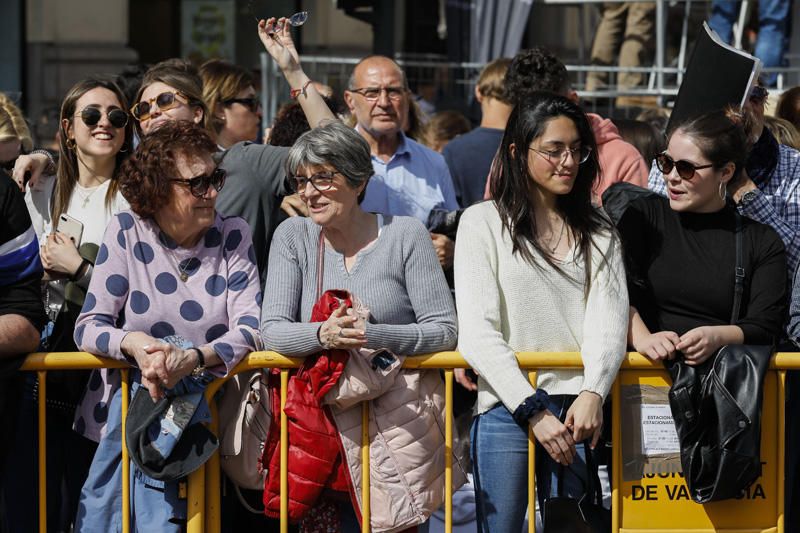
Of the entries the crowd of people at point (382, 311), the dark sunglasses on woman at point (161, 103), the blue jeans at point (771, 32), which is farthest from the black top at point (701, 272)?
the blue jeans at point (771, 32)

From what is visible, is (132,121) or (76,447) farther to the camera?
A: (132,121)

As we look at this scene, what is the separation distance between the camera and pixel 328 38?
16.1m

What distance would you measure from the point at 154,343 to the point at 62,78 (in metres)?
11.1

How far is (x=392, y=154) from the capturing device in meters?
5.68

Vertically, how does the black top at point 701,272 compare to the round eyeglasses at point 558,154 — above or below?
below

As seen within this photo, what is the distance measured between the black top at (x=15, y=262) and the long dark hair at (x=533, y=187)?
162cm

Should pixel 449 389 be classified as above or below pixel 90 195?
below

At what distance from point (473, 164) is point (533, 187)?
185 cm

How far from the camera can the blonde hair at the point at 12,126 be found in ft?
17.2

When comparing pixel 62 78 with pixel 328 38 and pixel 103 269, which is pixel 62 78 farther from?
pixel 103 269

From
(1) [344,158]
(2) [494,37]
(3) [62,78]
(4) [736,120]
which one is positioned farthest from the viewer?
(3) [62,78]

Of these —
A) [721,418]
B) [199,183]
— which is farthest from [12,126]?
[721,418]

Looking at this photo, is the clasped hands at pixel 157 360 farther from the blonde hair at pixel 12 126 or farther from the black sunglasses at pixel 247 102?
the black sunglasses at pixel 247 102

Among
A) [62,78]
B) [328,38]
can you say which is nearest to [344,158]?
[62,78]
